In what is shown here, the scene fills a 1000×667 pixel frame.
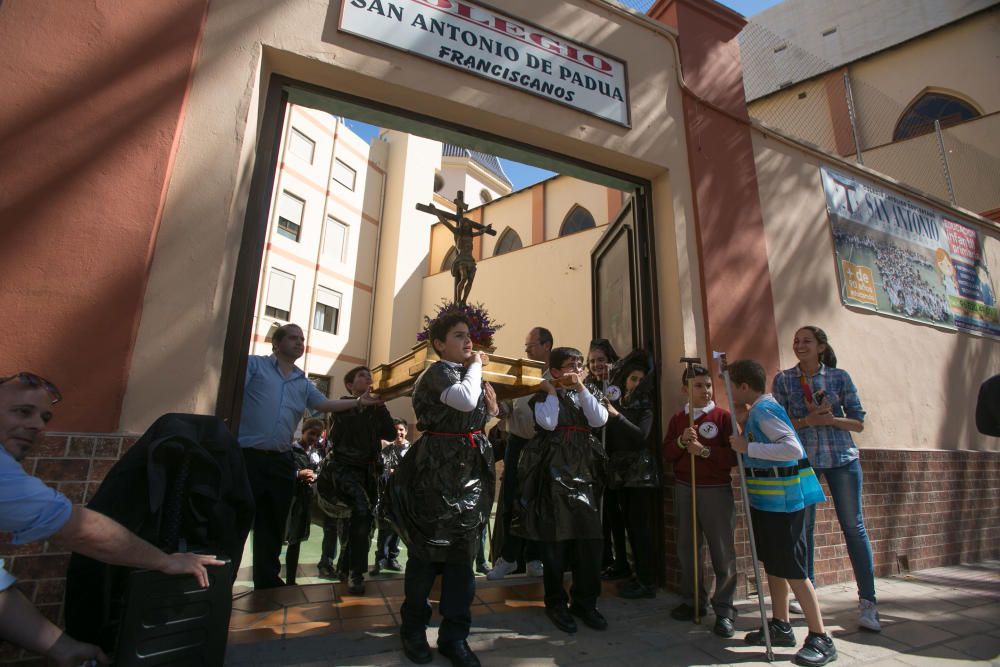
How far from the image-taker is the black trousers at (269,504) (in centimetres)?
350

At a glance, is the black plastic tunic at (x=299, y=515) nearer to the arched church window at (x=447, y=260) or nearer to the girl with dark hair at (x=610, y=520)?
the girl with dark hair at (x=610, y=520)

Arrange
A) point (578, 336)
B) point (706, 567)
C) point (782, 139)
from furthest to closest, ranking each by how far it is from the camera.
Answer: point (578, 336) → point (782, 139) → point (706, 567)

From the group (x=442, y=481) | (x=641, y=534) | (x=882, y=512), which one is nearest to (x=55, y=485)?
(x=442, y=481)

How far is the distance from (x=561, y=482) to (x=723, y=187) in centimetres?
341

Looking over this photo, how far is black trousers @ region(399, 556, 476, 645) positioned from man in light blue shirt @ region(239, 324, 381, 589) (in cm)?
139

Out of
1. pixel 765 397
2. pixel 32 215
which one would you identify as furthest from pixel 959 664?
pixel 32 215

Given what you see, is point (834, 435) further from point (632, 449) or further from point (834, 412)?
point (632, 449)

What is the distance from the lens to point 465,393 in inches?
105

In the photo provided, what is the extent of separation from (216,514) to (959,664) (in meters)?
3.68

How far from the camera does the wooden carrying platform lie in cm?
504

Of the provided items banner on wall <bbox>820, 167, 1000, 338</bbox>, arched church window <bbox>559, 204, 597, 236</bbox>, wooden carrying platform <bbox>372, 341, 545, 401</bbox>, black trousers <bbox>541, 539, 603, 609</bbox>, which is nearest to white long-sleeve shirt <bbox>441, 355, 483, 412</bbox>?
black trousers <bbox>541, 539, 603, 609</bbox>

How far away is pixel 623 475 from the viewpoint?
3.85 meters

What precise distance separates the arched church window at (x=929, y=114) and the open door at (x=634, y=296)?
10808 millimetres

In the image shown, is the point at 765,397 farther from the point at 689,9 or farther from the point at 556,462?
the point at 689,9
